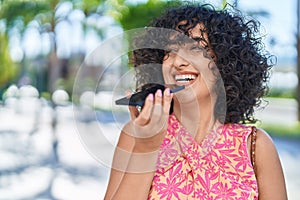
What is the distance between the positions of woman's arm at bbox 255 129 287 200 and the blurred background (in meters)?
0.19

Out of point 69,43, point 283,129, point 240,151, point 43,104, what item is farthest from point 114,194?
point 69,43

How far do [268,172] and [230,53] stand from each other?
0.17 metres

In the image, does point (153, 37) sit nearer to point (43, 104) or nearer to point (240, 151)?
point (240, 151)

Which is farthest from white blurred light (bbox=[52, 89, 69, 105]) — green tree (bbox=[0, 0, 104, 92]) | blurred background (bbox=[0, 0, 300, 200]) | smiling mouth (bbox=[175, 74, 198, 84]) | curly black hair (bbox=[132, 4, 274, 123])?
green tree (bbox=[0, 0, 104, 92])

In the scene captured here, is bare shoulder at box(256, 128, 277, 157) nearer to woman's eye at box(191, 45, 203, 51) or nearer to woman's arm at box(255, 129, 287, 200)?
woman's arm at box(255, 129, 287, 200)

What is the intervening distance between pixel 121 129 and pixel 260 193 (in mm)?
203

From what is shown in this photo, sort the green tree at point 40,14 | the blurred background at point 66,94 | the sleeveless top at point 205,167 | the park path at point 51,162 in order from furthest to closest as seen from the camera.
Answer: the green tree at point 40,14 → the park path at point 51,162 → the blurred background at point 66,94 → the sleeveless top at point 205,167

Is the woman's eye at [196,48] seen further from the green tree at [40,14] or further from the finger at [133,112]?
the green tree at [40,14]

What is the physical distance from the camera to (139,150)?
2.40 ft

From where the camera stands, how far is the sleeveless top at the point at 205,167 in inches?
30.2

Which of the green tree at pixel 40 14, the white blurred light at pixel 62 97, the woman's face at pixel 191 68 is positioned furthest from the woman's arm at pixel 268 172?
the green tree at pixel 40 14

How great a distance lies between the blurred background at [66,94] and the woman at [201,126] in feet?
0.19

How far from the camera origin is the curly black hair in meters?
0.83

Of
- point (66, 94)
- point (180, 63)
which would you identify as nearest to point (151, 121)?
point (180, 63)
